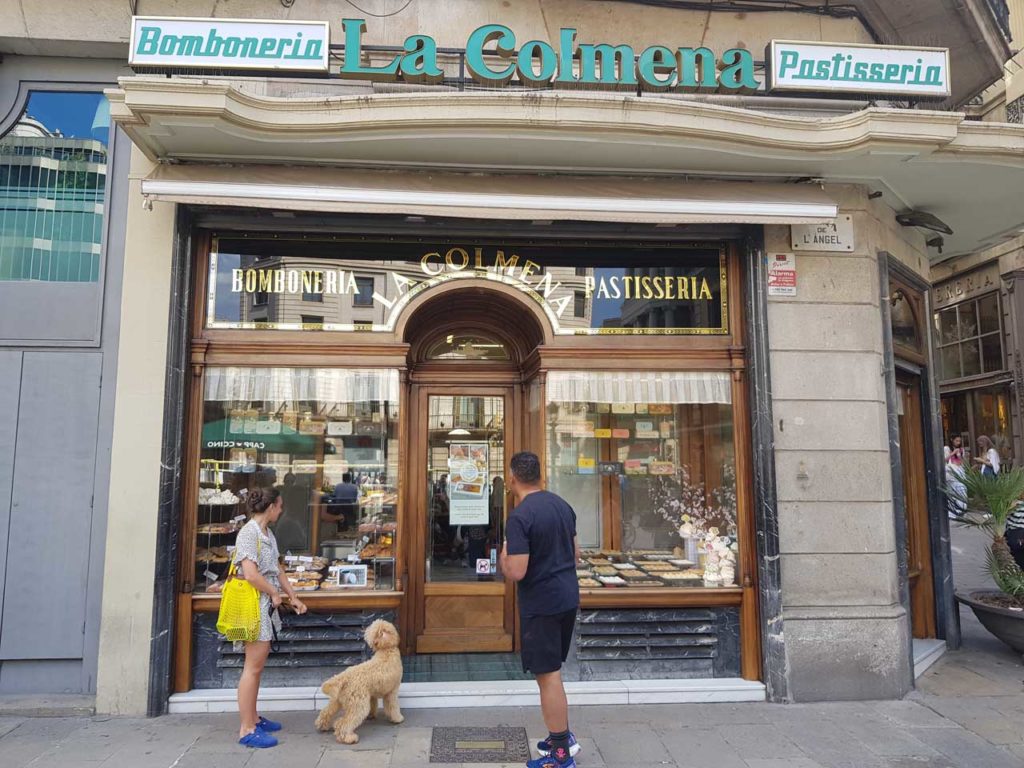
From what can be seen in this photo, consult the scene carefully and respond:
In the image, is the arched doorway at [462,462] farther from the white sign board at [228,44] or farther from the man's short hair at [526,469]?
the white sign board at [228,44]

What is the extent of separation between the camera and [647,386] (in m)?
6.04

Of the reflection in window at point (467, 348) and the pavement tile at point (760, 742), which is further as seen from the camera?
the reflection in window at point (467, 348)

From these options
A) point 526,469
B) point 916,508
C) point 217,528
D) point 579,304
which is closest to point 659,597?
point 526,469

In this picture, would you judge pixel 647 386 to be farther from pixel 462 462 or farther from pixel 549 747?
pixel 549 747

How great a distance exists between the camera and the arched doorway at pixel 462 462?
6.35 m

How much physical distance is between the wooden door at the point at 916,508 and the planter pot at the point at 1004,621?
423mm

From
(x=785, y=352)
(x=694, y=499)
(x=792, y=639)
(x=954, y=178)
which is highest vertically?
(x=954, y=178)

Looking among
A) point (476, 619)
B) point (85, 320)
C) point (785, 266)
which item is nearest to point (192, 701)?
point (476, 619)

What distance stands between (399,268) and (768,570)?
13.0 feet

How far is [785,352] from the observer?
18.9 ft

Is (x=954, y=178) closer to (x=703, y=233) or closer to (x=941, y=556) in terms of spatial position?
(x=703, y=233)

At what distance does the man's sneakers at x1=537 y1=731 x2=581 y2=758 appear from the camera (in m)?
4.14

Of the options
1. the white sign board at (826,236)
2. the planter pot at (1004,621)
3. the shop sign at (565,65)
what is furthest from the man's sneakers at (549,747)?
the shop sign at (565,65)

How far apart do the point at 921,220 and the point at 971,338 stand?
17.3 meters
